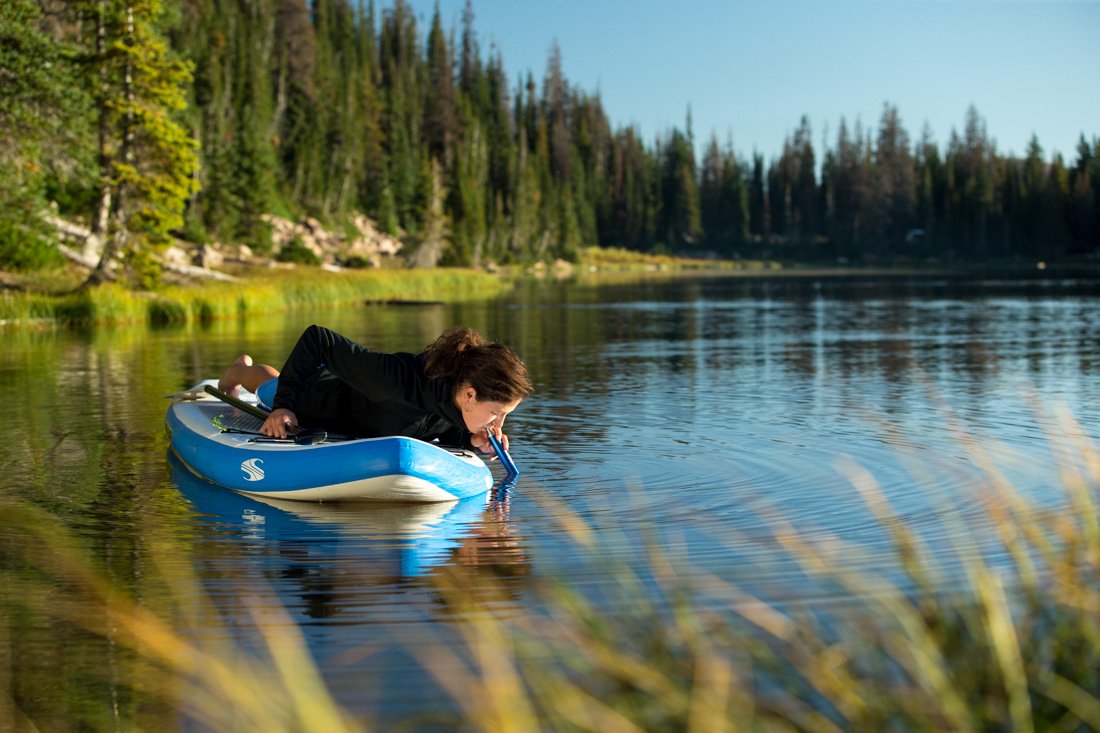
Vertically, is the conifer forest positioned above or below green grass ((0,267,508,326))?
above

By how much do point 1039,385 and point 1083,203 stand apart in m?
108

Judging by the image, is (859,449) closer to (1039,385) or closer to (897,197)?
(1039,385)

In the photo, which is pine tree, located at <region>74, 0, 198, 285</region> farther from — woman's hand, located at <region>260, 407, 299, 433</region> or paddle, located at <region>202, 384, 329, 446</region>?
woman's hand, located at <region>260, 407, 299, 433</region>

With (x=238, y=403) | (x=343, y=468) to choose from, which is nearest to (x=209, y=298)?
(x=238, y=403)

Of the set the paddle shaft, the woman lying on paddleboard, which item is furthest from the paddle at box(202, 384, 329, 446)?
the woman lying on paddleboard

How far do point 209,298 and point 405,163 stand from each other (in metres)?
60.3

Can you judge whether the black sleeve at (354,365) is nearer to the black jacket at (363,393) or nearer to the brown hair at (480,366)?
the black jacket at (363,393)

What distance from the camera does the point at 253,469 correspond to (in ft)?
29.5

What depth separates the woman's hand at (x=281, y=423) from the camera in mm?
8688

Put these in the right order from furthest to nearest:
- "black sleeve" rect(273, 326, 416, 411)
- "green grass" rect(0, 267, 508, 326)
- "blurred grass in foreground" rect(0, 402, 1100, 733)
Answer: "green grass" rect(0, 267, 508, 326) < "black sleeve" rect(273, 326, 416, 411) < "blurred grass in foreground" rect(0, 402, 1100, 733)

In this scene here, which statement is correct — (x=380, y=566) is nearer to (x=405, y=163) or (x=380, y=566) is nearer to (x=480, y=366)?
(x=480, y=366)

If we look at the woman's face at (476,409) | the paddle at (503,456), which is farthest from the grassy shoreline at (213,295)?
the woman's face at (476,409)

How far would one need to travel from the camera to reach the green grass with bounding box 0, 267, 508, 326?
27938mm

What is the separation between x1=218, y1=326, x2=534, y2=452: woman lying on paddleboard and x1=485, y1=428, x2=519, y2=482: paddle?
0.05 metres
